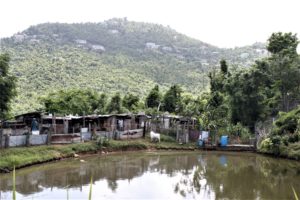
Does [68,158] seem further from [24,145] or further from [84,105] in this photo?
[84,105]

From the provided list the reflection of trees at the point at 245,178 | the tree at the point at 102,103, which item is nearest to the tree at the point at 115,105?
the tree at the point at 102,103

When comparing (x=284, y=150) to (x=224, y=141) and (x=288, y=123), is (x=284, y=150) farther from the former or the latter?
(x=224, y=141)

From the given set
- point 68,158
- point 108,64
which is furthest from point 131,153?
point 108,64

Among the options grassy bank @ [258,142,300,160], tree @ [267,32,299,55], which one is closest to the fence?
grassy bank @ [258,142,300,160]

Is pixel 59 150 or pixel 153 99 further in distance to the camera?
pixel 153 99

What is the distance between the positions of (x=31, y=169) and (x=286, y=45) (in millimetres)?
25116

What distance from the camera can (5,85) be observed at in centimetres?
1716

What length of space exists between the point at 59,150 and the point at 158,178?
6.25 metres

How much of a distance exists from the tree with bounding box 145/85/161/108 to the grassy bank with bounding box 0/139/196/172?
932 centimetres

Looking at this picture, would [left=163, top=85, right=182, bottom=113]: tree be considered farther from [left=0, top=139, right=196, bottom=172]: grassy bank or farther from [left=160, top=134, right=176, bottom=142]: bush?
[left=0, top=139, right=196, bottom=172]: grassy bank

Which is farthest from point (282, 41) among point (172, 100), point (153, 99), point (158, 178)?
point (158, 178)

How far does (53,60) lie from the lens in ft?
173

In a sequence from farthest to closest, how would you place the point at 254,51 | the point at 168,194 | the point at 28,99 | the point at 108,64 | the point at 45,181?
1. the point at 254,51
2. the point at 108,64
3. the point at 28,99
4. the point at 45,181
5. the point at 168,194

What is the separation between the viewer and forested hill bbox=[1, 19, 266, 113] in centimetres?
4694
